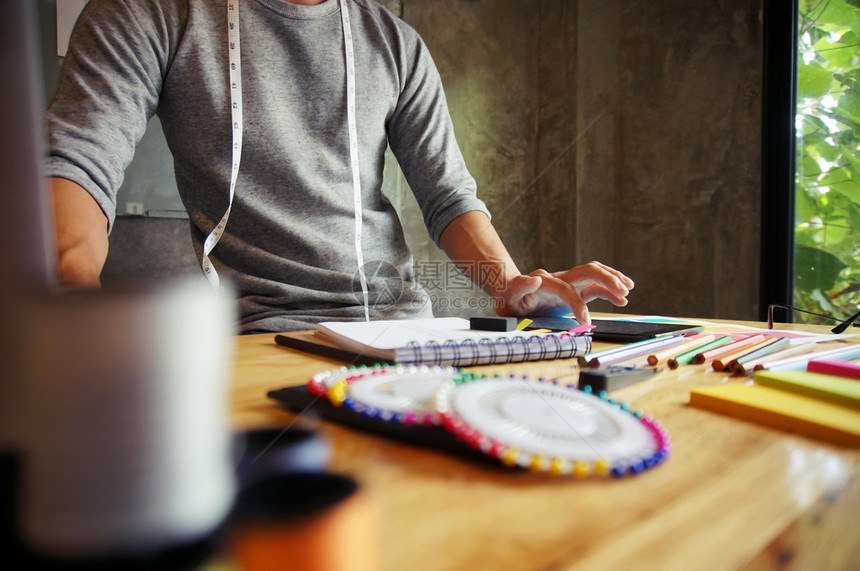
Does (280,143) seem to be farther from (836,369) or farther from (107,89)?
(836,369)

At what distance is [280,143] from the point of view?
3.24ft

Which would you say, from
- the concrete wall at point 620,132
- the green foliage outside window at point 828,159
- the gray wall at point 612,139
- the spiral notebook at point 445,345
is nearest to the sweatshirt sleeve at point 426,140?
the spiral notebook at point 445,345

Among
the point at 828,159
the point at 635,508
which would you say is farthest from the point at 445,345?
the point at 828,159

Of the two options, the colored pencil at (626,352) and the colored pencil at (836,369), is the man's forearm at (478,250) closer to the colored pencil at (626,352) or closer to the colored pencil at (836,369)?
the colored pencil at (626,352)

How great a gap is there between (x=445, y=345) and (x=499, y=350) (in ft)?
0.17

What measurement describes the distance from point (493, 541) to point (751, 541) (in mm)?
91

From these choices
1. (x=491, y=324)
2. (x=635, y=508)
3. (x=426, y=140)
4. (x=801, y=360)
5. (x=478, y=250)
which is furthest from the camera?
(x=426, y=140)

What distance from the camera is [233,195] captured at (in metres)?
0.97

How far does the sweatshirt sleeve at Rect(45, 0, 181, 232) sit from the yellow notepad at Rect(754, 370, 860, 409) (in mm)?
807

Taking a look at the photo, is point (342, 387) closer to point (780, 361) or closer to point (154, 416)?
point (154, 416)

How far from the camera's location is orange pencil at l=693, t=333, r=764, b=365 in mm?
520

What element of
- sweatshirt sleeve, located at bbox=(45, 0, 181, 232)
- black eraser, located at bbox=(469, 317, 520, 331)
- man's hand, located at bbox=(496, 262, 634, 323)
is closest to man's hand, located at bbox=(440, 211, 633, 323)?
man's hand, located at bbox=(496, 262, 634, 323)

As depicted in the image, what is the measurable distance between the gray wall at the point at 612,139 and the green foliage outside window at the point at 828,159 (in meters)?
0.16

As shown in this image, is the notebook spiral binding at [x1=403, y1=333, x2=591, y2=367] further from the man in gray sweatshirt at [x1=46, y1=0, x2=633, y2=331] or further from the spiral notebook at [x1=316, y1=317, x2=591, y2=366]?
the man in gray sweatshirt at [x1=46, y1=0, x2=633, y2=331]
